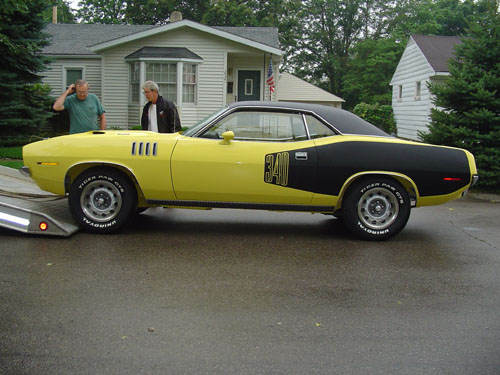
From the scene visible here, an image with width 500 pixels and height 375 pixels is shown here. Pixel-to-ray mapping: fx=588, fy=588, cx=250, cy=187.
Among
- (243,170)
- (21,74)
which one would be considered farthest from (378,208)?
(21,74)

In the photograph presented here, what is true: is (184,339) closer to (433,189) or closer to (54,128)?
(433,189)

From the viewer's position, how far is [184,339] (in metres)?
3.81

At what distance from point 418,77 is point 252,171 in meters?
20.9

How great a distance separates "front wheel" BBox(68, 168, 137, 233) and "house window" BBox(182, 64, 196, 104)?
1598 centimetres

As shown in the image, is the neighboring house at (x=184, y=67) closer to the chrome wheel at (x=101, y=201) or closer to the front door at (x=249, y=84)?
the front door at (x=249, y=84)

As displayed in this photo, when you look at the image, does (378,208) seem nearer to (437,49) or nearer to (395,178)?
(395,178)

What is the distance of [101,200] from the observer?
22.4ft

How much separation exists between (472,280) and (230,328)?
8.43ft

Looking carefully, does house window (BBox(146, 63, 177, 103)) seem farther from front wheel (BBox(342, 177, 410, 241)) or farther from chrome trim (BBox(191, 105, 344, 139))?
front wheel (BBox(342, 177, 410, 241))

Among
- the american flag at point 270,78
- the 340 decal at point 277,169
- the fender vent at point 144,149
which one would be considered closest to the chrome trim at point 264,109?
the fender vent at point 144,149

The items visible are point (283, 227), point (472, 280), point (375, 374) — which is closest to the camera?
point (375, 374)

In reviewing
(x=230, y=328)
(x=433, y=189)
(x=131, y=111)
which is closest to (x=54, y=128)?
(x=131, y=111)

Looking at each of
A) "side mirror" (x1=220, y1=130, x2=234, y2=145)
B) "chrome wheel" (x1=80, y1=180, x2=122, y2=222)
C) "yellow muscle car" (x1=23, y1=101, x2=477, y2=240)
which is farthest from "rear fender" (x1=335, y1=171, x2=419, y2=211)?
"chrome wheel" (x1=80, y1=180, x2=122, y2=222)

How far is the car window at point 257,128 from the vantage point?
22.7 feet
